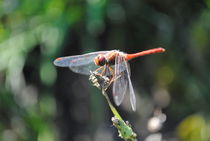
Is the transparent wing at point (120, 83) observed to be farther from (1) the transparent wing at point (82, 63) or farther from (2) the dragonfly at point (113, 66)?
(1) the transparent wing at point (82, 63)

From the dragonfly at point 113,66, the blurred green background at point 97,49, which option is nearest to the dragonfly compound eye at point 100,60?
the dragonfly at point 113,66

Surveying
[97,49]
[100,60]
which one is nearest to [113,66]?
[100,60]

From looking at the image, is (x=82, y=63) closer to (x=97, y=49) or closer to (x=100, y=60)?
(x=100, y=60)

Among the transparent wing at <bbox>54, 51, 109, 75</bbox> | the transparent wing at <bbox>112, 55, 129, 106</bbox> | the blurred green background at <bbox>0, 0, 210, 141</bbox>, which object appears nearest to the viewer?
the transparent wing at <bbox>112, 55, 129, 106</bbox>

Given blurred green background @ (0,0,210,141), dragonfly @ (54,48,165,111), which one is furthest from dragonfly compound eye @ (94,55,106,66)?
blurred green background @ (0,0,210,141)

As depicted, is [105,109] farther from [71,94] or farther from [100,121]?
[71,94]

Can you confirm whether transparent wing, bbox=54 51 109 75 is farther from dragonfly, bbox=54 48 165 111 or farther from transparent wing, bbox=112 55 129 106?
transparent wing, bbox=112 55 129 106

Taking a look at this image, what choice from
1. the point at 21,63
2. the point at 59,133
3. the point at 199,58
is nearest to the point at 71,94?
the point at 59,133
